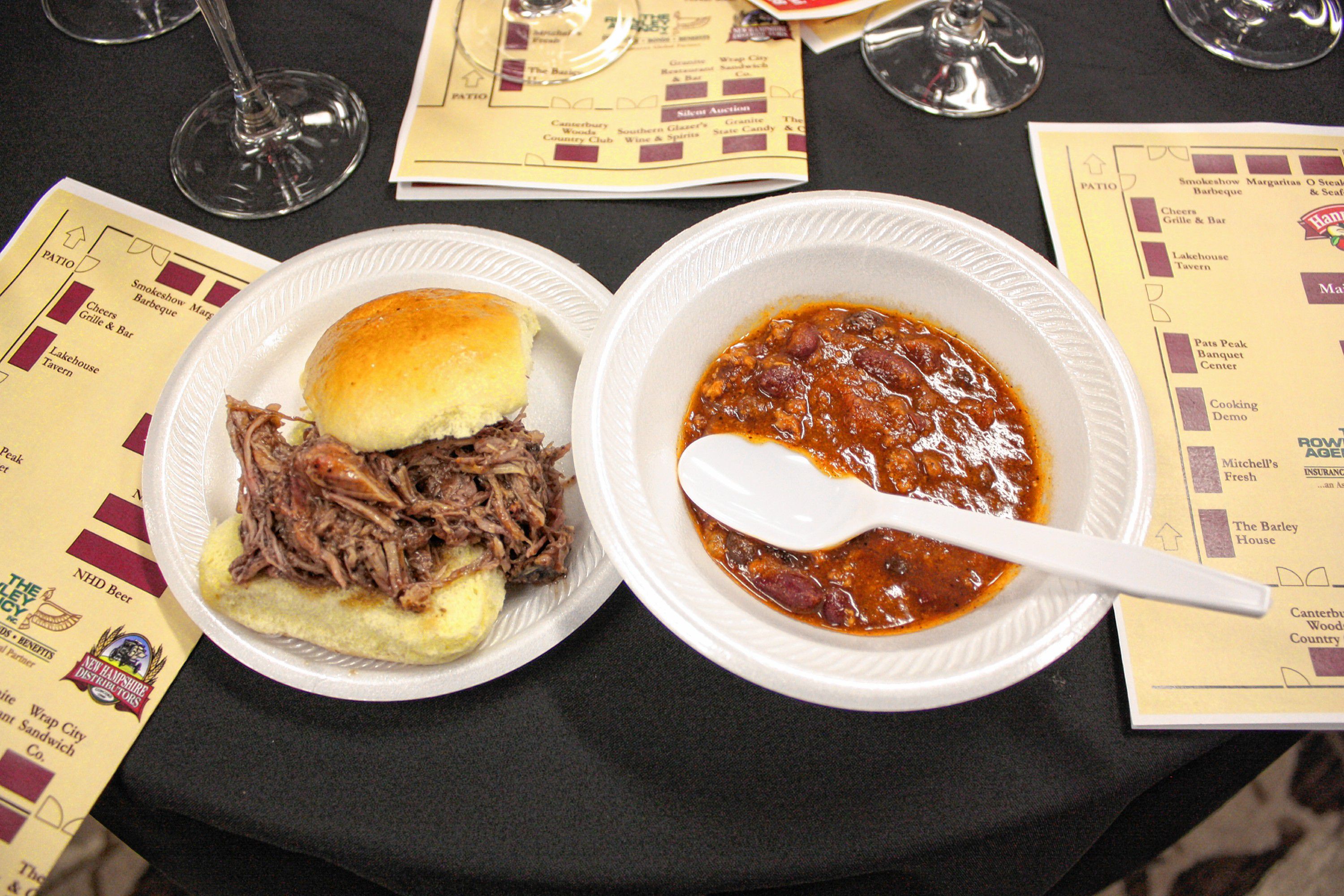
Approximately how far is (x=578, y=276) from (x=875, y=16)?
1544 mm

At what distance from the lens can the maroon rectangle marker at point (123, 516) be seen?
1.99m

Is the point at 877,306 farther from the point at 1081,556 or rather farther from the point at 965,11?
the point at 965,11

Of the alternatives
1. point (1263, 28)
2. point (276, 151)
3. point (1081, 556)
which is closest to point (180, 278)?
point (276, 151)

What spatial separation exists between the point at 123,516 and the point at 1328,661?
302 centimetres

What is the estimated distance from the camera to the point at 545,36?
2678mm

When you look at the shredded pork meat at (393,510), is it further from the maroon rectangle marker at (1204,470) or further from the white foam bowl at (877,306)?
the maroon rectangle marker at (1204,470)

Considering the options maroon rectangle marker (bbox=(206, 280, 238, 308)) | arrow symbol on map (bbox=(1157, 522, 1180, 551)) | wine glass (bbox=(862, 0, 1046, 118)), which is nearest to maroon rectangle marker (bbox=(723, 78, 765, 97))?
wine glass (bbox=(862, 0, 1046, 118))

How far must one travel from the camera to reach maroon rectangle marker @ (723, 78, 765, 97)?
2.52 m

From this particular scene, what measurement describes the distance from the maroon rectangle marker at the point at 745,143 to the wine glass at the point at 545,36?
0.56m

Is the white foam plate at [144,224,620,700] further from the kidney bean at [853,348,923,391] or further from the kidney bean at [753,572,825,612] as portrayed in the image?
the kidney bean at [853,348,923,391]

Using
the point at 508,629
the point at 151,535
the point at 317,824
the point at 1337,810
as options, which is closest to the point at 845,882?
the point at 508,629

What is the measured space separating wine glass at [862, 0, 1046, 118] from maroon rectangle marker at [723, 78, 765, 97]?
0.40 metres

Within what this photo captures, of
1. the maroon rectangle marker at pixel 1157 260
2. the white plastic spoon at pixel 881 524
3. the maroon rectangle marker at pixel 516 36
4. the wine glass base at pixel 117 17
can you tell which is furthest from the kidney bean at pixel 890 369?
the wine glass base at pixel 117 17

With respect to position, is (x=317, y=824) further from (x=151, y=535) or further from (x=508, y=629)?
(x=151, y=535)
